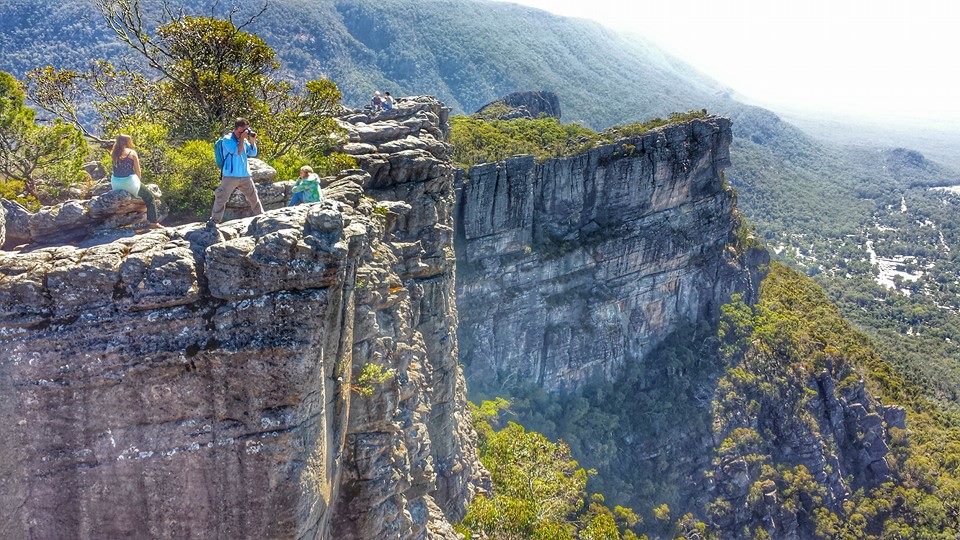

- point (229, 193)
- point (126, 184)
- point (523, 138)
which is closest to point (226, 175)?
point (229, 193)

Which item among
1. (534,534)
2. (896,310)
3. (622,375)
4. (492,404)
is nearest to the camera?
(534,534)

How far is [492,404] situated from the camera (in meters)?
44.8

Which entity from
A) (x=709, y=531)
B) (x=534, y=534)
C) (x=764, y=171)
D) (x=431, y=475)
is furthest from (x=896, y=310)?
(x=431, y=475)

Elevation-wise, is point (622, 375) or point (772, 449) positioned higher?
point (622, 375)

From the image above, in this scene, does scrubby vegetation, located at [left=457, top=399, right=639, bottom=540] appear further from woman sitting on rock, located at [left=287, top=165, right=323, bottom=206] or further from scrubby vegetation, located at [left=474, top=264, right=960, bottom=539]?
woman sitting on rock, located at [left=287, top=165, right=323, bottom=206]

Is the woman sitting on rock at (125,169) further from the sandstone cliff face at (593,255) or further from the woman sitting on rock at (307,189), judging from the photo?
the sandstone cliff face at (593,255)

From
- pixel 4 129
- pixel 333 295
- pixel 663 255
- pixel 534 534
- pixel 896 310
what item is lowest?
pixel 896 310

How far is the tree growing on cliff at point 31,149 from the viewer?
1639 centimetres

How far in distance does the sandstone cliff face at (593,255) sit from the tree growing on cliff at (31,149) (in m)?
33.4

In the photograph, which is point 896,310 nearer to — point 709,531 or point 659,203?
point 659,203

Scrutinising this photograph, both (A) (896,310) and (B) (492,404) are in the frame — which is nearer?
(B) (492,404)

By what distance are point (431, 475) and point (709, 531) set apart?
38016mm

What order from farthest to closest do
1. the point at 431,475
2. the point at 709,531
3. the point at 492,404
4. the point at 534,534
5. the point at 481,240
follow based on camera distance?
1. the point at 481,240
2. the point at 709,531
3. the point at 492,404
4. the point at 534,534
5. the point at 431,475

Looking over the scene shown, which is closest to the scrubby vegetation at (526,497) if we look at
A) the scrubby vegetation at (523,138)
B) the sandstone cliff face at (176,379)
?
the sandstone cliff face at (176,379)
